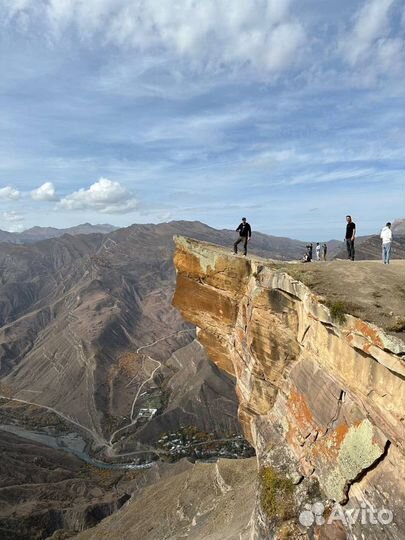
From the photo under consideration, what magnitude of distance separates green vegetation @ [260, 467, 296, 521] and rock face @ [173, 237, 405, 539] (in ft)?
1.70

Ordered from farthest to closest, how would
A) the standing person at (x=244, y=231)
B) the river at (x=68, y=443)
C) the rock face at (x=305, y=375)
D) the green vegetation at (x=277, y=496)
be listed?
the river at (x=68, y=443) → the standing person at (x=244, y=231) → the green vegetation at (x=277, y=496) → the rock face at (x=305, y=375)

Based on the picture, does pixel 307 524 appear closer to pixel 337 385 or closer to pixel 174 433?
pixel 337 385

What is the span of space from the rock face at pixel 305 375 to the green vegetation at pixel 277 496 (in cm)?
52

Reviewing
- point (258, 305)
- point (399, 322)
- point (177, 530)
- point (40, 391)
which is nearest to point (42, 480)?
point (177, 530)

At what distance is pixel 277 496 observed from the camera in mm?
20594

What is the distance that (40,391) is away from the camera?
17662cm

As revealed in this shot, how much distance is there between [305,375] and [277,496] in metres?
6.31

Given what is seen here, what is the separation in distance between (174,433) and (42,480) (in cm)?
4679

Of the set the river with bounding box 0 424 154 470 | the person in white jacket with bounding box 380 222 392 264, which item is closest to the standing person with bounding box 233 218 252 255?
the person in white jacket with bounding box 380 222 392 264

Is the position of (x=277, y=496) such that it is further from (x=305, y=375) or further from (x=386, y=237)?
(x=386, y=237)

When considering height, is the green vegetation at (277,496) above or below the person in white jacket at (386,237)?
below

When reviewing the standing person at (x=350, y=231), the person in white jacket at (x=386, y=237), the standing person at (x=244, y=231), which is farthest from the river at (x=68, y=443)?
the person in white jacket at (x=386, y=237)

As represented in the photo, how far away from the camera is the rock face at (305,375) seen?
49.3 ft

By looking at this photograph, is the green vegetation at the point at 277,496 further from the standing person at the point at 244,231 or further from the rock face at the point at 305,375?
the standing person at the point at 244,231
